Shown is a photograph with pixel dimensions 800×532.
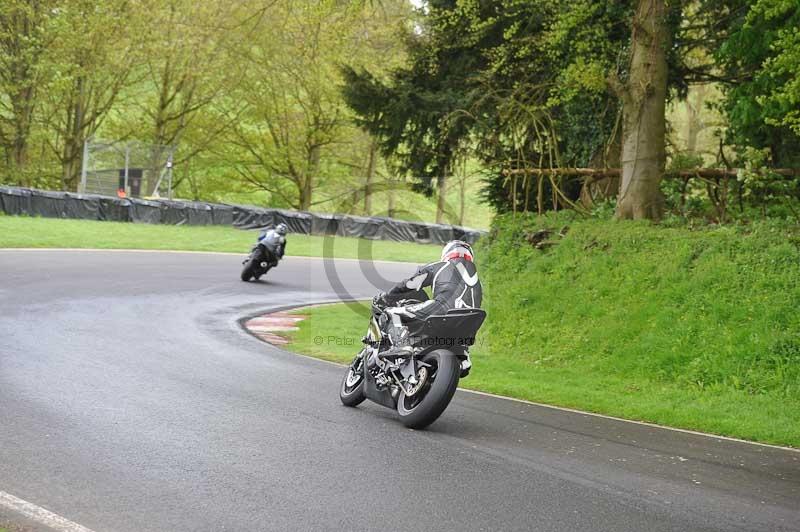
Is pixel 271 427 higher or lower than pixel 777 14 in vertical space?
lower

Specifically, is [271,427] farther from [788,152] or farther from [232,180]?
[232,180]

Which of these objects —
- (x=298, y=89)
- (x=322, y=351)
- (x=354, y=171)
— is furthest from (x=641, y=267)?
(x=354, y=171)

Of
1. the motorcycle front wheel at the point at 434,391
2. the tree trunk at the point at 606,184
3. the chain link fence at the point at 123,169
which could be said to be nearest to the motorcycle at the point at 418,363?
the motorcycle front wheel at the point at 434,391

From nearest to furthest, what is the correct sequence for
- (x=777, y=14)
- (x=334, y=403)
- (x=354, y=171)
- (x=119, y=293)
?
(x=334, y=403) < (x=777, y=14) < (x=119, y=293) < (x=354, y=171)

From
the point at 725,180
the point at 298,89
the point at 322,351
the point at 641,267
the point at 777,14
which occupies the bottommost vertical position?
the point at 322,351

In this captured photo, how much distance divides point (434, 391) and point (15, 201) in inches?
1133

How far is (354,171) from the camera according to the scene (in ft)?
199

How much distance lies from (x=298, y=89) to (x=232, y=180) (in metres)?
10.0

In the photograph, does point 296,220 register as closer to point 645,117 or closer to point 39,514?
point 645,117

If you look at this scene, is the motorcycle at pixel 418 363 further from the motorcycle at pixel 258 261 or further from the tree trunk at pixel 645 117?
the motorcycle at pixel 258 261

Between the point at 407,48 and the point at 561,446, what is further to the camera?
the point at 407,48

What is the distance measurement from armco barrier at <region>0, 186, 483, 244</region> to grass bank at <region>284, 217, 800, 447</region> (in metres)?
16.5

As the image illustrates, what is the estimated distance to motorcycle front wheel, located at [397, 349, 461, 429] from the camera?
8.33 meters

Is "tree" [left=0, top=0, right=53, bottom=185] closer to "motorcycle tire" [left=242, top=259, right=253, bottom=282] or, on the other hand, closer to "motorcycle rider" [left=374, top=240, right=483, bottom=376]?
"motorcycle tire" [left=242, top=259, right=253, bottom=282]
